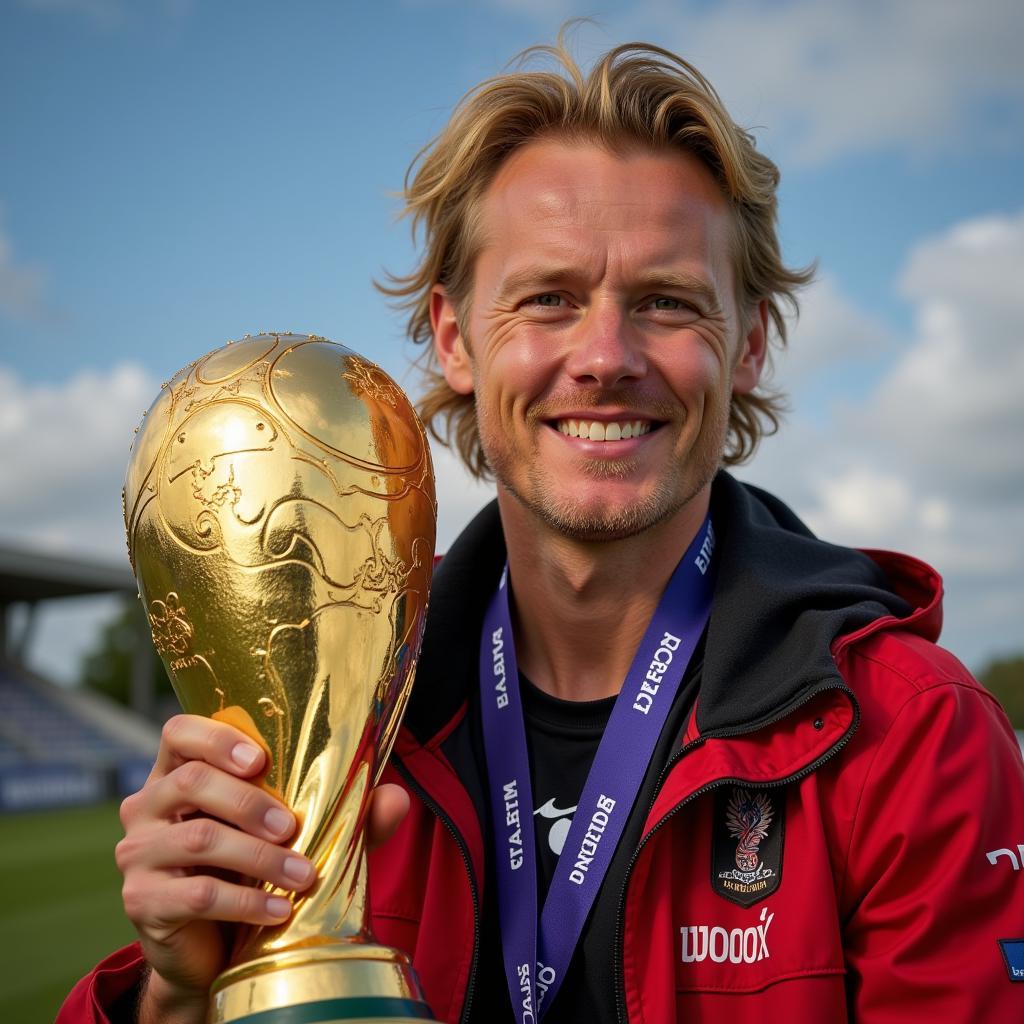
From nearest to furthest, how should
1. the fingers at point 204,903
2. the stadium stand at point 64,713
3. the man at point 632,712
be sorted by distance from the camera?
the fingers at point 204,903 → the man at point 632,712 → the stadium stand at point 64,713

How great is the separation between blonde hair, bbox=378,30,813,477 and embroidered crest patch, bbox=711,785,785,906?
1197mm

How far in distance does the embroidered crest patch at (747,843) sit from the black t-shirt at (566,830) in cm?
19

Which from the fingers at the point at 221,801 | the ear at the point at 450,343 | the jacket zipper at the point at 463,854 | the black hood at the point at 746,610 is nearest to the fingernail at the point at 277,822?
the fingers at the point at 221,801

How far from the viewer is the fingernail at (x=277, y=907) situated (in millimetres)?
1536

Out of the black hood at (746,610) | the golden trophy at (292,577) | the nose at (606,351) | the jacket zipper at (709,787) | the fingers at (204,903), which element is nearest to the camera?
the fingers at (204,903)

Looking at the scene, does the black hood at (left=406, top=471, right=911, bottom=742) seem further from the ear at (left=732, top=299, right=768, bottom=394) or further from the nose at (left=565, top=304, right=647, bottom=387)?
the nose at (left=565, top=304, right=647, bottom=387)

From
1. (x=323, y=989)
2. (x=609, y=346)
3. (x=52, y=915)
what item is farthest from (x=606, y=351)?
(x=52, y=915)

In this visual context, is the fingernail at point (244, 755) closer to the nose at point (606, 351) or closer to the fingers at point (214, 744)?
the fingers at point (214, 744)

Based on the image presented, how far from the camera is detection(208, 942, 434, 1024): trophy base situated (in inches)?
55.0

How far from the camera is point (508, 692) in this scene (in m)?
2.47

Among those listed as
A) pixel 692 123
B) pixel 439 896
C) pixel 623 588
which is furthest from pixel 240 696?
pixel 692 123

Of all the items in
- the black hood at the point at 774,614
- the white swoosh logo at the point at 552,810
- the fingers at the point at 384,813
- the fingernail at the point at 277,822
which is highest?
the black hood at the point at 774,614

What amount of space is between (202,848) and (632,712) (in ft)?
3.34

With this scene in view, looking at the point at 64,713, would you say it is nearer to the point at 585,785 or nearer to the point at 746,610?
the point at 585,785
